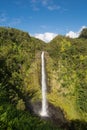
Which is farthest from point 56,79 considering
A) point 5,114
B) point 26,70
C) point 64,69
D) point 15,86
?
point 5,114

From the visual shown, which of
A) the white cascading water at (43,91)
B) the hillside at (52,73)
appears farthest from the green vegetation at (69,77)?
the white cascading water at (43,91)

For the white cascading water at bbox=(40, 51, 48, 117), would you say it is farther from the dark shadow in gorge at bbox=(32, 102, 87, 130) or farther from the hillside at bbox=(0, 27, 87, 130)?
the dark shadow in gorge at bbox=(32, 102, 87, 130)

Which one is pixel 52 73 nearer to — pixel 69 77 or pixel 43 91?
pixel 69 77

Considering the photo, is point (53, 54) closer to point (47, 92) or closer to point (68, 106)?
point (47, 92)

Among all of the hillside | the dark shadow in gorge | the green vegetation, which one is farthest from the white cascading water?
the dark shadow in gorge

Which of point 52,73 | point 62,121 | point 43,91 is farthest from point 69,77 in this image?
point 62,121

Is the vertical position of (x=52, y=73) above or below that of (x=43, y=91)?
above

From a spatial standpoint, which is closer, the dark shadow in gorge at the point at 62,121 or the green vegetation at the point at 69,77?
the dark shadow in gorge at the point at 62,121

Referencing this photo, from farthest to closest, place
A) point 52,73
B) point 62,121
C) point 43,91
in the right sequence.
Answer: point 52,73 → point 43,91 → point 62,121

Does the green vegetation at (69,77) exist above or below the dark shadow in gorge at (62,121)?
above

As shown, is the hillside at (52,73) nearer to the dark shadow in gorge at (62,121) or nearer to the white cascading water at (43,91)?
the dark shadow in gorge at (62,121)
